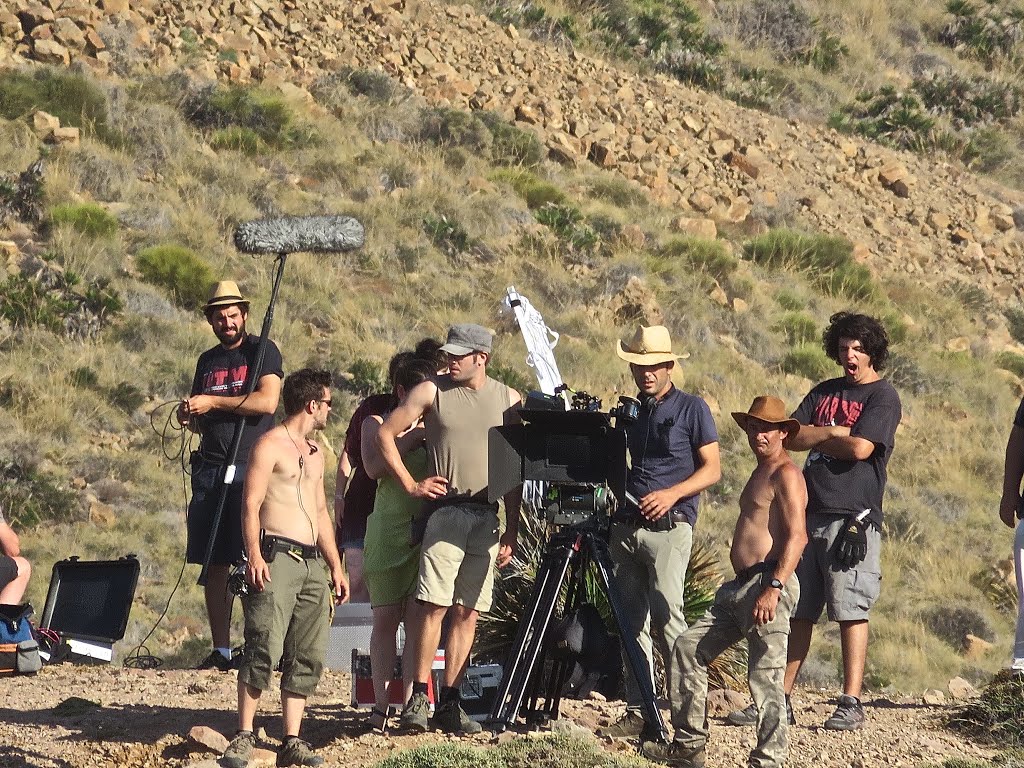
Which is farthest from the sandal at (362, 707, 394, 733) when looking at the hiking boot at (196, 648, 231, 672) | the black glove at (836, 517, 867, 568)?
the black glove at (836, 517, 867, 568)

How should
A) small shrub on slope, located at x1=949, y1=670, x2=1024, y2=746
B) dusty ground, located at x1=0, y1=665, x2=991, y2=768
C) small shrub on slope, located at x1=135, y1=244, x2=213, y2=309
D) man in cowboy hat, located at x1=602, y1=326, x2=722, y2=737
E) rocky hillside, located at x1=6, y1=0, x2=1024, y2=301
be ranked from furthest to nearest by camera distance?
rocky hillside, located at x1=6, y1=0, x2=1024, y2=301, small shrub on slope, located at x1=135, y1=244, x2=213, y2=309, small shrub on slope, located at x1=949, y1=670, x2=1024, y2=746, man in cowboy hat, located at x1=602, y1=326, x2=722, y2=737, dusty ground, located at x1=0, y1=665, x2=991, y2=768

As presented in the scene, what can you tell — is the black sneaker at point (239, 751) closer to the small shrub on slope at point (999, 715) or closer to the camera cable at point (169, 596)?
the camera cable at point (169, 596)

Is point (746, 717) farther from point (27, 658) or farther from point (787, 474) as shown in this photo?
point (27, 658)

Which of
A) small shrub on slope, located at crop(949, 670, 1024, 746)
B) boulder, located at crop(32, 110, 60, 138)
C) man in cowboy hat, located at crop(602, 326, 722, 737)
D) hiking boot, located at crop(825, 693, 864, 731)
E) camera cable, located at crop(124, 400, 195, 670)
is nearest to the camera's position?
man in cowboy hat, located at crop(602, 326, 722, 737)

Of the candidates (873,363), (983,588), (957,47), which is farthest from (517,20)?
(873,363)

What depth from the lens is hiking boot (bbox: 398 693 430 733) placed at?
6.45 metres

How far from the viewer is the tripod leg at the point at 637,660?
6.24 metres

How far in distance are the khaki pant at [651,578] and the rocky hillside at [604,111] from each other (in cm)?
1593

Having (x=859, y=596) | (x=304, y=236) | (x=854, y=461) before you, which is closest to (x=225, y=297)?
(x=304, y=236)

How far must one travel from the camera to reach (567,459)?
21.7ft

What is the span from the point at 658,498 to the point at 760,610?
0.87 meters

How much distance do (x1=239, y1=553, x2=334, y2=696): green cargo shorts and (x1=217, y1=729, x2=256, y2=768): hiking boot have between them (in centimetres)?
20

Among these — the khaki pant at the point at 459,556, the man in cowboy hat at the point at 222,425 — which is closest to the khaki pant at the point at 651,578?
the khaki pant at the point at 459,556

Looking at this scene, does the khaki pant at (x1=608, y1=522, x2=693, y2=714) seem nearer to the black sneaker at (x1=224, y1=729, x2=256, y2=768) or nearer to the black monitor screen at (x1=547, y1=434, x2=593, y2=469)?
the black monitor screen at (x1=547, y1=434, x2=593, y2=469)
